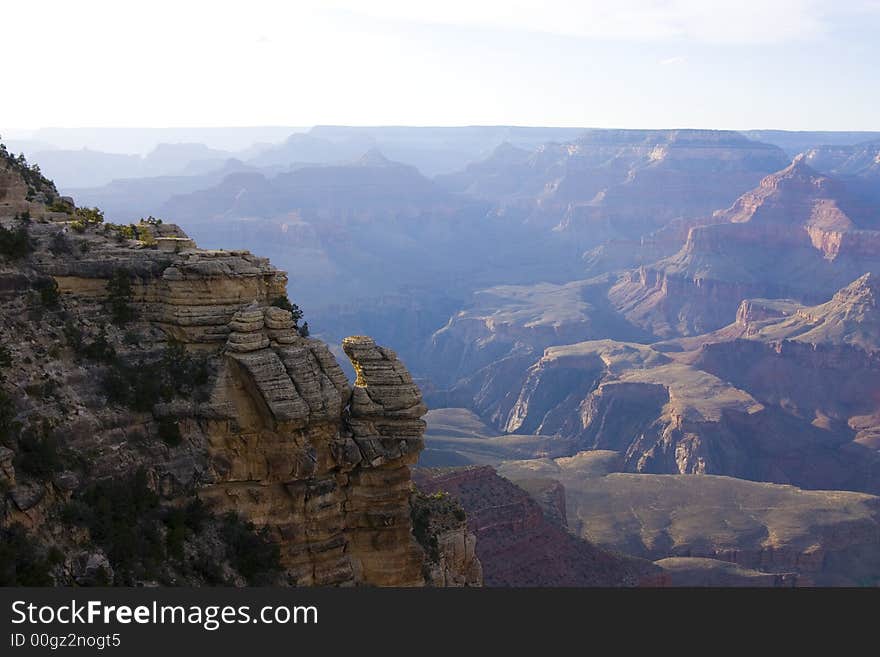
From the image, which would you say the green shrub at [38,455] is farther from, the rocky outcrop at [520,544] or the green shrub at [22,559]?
the rocky outcrop at [520,544]

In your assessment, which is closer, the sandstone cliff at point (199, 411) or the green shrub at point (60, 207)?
the sandstone cliff at point (199, 411)

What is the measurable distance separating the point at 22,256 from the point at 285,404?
793cm

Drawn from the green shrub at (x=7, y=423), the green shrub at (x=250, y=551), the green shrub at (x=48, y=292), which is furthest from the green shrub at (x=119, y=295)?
the green shrub at (x=250, y=551)

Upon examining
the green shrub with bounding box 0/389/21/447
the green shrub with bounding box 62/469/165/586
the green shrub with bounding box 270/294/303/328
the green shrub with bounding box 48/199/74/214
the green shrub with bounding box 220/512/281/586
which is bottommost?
the green shrub with bounding box 220/512/281/586

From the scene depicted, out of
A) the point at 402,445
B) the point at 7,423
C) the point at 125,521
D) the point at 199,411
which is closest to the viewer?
the point at 7,423

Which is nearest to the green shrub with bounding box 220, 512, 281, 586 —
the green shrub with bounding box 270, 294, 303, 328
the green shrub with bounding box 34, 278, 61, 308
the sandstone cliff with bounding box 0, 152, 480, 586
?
the sandstone cliff with bounding box 0, 152, 480, 586

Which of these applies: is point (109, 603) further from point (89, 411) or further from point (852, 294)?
point (852, 294)

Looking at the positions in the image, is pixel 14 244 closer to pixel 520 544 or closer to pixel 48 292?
pixel 48 292

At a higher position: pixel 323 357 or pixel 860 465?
pixel 323 357

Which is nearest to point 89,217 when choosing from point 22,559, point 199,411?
point 199,411

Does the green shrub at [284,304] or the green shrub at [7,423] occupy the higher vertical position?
the green shrub at [284,304]

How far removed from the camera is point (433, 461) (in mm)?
101438

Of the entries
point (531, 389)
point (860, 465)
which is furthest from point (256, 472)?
point (531, 389)

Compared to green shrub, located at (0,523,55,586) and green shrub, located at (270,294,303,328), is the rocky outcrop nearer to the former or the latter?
green shrub, located at (270,294,303,328)
